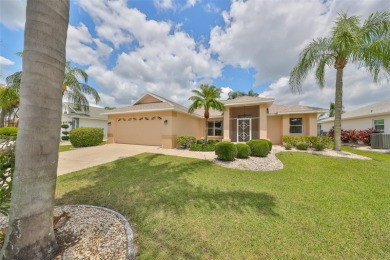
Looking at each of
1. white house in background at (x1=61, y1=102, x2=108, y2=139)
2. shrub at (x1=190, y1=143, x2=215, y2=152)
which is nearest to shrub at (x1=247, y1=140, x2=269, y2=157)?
shrub at (x1=190, y1=143, x2=215, y2=152)

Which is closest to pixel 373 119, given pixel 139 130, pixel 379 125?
pixel 379 125

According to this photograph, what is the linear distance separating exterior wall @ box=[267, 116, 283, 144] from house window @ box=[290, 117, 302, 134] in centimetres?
109

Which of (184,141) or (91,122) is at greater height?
(91,122)

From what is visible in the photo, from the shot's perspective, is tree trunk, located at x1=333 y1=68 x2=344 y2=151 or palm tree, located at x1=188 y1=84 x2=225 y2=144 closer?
tree trunk, located at x1=333 y1=68 x2=344 y2=151

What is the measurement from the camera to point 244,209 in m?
4.40

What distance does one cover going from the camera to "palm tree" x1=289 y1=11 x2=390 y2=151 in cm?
1046

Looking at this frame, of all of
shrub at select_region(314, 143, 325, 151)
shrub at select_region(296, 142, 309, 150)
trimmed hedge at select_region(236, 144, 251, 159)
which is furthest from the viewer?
shrub at select_region(296, 142, 309, 150)

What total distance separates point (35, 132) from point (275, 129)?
19913 millimetres

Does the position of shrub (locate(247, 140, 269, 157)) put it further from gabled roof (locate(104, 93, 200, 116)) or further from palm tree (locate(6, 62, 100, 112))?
palm tree (locate(6, 62, 100, 112))

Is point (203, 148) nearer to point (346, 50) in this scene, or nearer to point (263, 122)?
point (263, 122)

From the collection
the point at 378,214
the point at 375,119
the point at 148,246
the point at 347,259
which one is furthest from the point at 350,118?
the point at 148,246

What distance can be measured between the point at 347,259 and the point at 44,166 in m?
4.94

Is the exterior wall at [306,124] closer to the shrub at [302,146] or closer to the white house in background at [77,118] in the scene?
the shrub at [302,146]

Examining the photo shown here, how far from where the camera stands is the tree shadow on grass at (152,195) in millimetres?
4348
